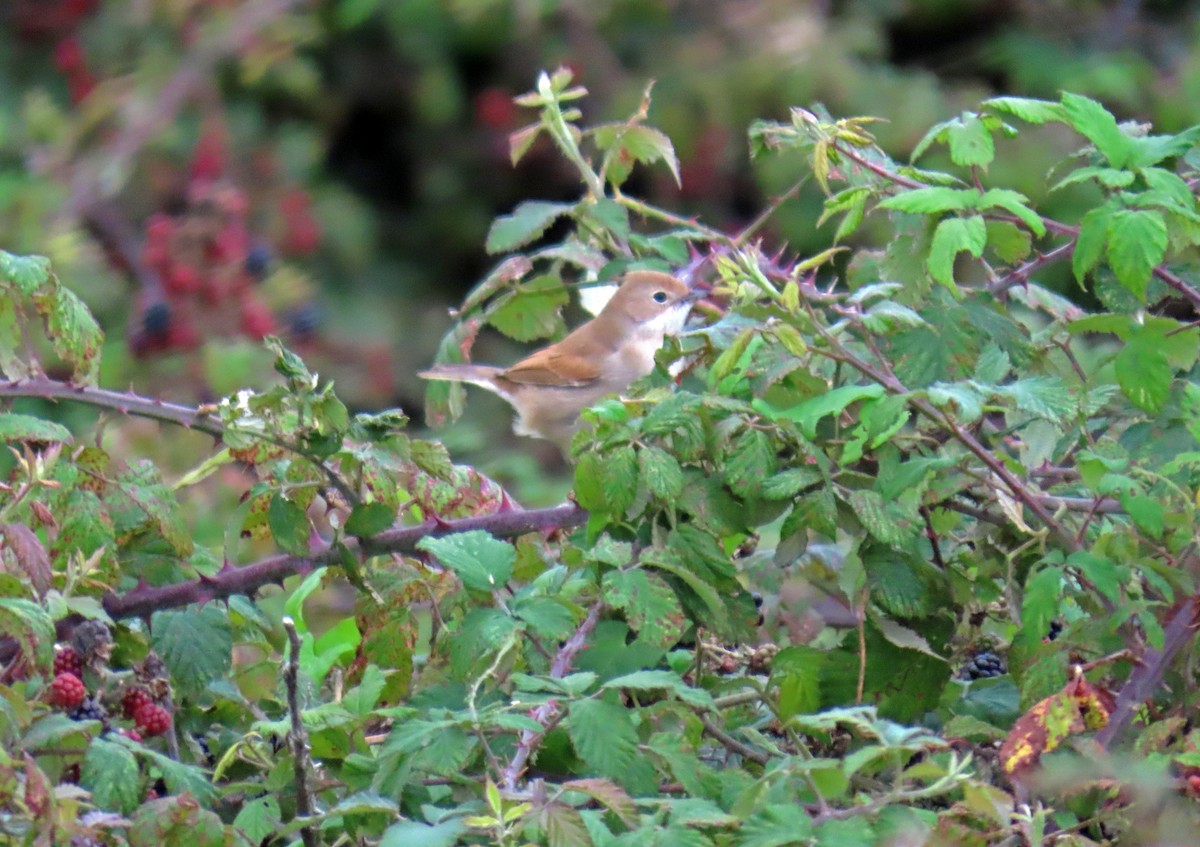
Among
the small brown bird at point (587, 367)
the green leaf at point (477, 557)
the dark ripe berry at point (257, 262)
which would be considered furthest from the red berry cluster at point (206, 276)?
the green leaf at point (477, 557)

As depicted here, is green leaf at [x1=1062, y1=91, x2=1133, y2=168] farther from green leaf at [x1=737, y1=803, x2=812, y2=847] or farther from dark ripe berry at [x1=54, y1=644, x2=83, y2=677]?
dark ripe berry at [x1=54, y1=644, x2=83, y2=677]

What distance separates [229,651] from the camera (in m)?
1.54

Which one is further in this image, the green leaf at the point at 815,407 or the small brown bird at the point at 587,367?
the small brown bird at the point at 587,367

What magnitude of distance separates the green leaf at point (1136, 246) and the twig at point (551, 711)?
56 cm

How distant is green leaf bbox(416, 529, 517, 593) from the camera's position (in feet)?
4.54

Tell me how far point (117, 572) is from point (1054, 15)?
503 cm

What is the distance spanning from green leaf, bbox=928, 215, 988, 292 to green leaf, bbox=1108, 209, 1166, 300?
0.38ft

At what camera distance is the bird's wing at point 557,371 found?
4023 millimetres

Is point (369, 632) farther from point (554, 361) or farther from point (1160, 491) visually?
point (554, 361)

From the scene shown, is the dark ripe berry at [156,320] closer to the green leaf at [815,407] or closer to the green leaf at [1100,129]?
the green leaf at [815,407]

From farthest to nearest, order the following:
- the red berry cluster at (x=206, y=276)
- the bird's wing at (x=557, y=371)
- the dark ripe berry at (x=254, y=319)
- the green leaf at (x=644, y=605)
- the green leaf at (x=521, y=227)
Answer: the bird's wing at (x=557, y=371)
the dark ripe berry at (x=254, y=319)
the red berry cluster at (x=206, y=276)
the green leaf at (x=521, y=227)
the green leaf at (x=644, y=605)

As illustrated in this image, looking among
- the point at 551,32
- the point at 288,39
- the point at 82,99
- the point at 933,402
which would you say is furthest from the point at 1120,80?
the point at 933,402

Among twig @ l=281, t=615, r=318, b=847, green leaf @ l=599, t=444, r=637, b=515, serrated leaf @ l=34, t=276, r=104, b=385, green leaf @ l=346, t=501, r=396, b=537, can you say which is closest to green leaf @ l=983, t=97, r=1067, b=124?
green leaf @ l=599, t=444, r=637, b=515

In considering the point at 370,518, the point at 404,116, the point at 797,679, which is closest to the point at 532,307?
the point at 370,518
